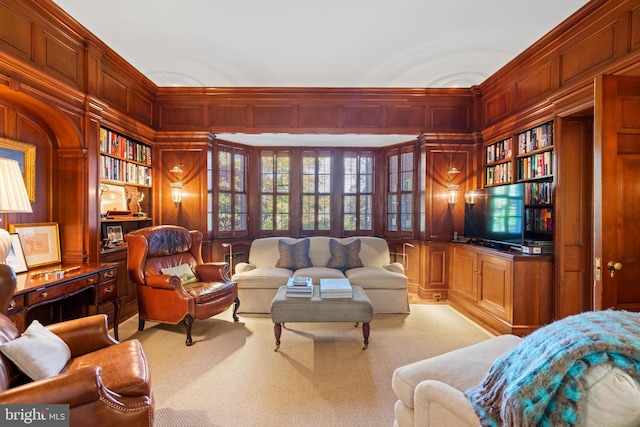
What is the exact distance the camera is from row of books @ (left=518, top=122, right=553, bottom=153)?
3162 mm

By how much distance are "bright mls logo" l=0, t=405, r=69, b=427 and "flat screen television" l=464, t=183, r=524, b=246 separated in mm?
3872

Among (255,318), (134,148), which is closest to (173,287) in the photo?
(255,318)

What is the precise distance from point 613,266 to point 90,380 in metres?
2.94

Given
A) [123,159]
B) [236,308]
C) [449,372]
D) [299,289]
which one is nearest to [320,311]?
[299,289]

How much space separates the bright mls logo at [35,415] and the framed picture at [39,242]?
6.51 feet

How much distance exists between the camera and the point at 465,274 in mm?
3973

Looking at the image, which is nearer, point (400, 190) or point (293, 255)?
point (293, 255)

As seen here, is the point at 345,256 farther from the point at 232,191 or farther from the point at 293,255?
the point at 232,191

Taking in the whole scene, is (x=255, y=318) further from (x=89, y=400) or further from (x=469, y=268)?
(x=469, y=268)

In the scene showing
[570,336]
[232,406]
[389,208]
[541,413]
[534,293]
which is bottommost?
[232,406]

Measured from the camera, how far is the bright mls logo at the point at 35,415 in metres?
1.20

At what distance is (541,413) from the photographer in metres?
0.88

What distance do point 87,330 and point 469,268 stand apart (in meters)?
3.98

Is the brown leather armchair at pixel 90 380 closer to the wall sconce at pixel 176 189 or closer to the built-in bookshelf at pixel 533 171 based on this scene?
the wall sconce at pixel 176 189
